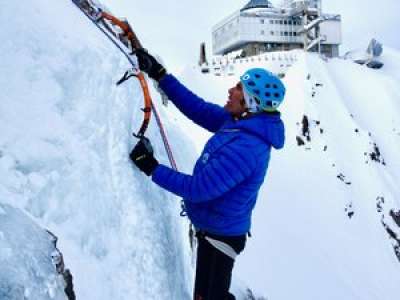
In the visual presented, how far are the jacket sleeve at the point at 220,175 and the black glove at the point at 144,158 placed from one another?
13.5 inches

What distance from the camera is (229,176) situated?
13.1 ft

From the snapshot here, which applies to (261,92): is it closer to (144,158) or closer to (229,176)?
(229,176)

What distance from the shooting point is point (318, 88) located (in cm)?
4188

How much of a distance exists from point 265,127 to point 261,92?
1.12ft

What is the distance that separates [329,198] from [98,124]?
29.3 meters

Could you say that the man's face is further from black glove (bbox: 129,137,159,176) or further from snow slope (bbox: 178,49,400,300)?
snow slope (bbox: 178,49,400,300)

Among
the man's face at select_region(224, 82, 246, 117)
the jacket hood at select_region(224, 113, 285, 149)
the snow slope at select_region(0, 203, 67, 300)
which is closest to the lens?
the snow slope at select_region(0, 203, 67, 300)

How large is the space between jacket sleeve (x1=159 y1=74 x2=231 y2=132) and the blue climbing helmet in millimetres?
989

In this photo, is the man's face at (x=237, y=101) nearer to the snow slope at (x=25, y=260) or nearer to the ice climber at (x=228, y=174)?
the ice climber at (x=228, y=174)

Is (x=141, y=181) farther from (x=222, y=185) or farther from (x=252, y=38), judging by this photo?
(x=252, y=38)

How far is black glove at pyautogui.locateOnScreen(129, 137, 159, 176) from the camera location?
434cm

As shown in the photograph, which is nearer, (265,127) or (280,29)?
(265,127)

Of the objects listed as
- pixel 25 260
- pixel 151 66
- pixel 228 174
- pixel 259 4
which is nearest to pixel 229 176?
pixel 228 174

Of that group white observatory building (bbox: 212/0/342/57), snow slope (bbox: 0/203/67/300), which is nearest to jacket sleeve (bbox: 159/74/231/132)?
snow slope (bbox: 0/203/67/300)
